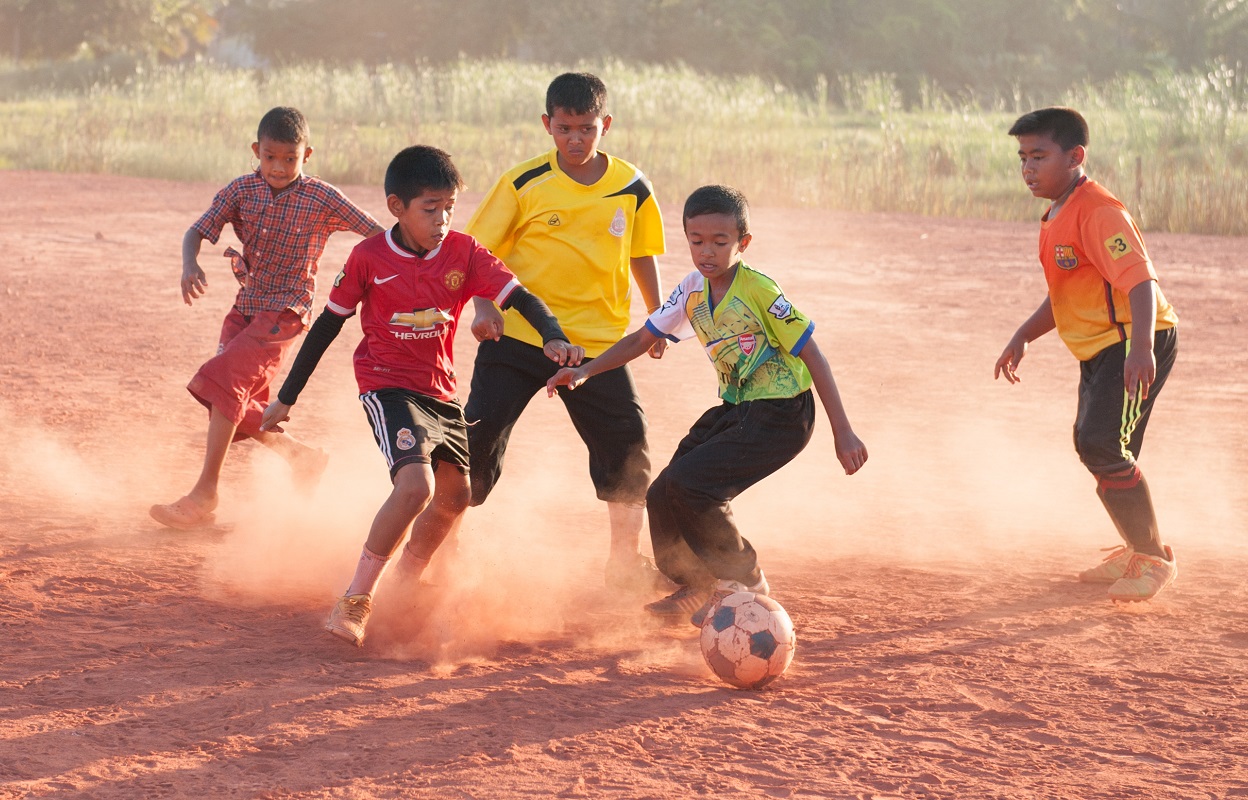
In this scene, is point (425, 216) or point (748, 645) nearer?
point (748, 645)

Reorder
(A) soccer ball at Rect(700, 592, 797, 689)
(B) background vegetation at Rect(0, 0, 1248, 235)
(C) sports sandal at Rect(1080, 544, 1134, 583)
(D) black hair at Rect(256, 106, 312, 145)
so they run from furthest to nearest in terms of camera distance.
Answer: (B) background vegetation at Rect(0, 0, 1248, 235) → (D) black hair at Rect(256, 106, 312, 145) → (C) sports sandal at Rect(1080, 544, 1134, 583) → (A) soccer ball at Rect(700, 592, 797, 689)

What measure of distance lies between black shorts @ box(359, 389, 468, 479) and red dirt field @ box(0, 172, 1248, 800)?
0.58m

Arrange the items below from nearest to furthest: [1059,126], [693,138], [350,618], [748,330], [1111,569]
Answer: [350,618] < [748,330] < [1059,126] < [1111,569] < [693,138]

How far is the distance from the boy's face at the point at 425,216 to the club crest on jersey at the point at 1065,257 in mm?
2305

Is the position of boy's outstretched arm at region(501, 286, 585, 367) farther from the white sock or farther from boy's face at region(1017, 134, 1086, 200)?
boy's face at region(1017, 134, 1086, 200)

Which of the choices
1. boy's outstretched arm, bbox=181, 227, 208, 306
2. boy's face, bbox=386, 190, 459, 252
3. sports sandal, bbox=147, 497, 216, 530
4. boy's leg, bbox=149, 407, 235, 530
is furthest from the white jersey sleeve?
sports sandal, bbox=147, 497, 216, 530

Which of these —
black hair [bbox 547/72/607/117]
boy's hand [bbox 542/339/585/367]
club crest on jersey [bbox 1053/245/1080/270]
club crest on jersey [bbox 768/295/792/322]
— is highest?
black hair [bbox 547/72/607/117]

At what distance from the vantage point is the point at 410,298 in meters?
4.63

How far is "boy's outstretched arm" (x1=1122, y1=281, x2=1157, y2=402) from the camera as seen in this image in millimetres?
4906

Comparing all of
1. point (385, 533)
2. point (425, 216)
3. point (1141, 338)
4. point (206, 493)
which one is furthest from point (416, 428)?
point (1141, 338)

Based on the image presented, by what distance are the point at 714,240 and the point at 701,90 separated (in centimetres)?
2890

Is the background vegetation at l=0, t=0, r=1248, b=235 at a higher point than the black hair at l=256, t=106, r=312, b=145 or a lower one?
higher

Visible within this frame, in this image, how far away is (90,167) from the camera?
2219 cm

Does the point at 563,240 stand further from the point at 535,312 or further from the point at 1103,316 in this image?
the point at 1103,316
